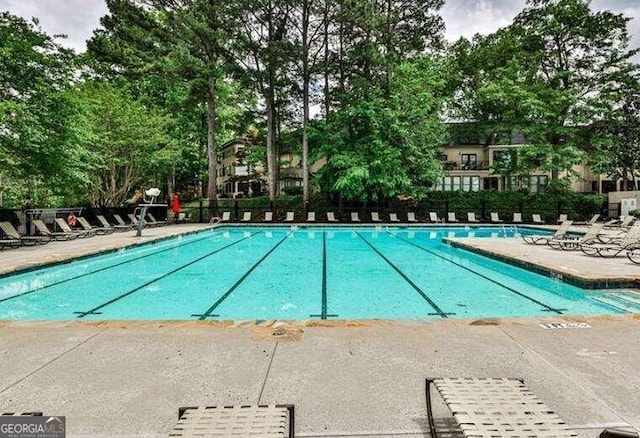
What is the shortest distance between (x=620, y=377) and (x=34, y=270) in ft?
32.0

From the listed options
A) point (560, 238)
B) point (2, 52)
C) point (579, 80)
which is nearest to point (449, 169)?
point (579, 80)

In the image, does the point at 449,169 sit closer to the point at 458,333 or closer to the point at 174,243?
the point at 174,243

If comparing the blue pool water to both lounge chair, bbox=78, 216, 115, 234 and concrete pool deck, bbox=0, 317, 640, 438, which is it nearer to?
concrete pool deck, bbox=0, 317, 640, 438

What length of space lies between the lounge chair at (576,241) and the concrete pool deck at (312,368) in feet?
Answer: 22.9

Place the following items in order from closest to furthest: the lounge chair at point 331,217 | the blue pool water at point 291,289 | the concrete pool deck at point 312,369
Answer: the concrete pool deck at point 312,369 < the blue pool water at point 291,289 < the lounge chair at point 331,217

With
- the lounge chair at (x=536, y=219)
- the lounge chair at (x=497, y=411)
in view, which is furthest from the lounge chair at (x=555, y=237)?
the lounge chair at (x=536, y=219)

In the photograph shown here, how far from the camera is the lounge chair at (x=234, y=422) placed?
1.80m

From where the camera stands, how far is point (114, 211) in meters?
18.3

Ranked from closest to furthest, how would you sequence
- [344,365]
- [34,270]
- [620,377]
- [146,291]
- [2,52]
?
1. [620,377]
2. [344,365]
3. [146,291]
4. [34,270]
5. [2,52]

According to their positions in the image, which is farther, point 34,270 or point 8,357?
point 34,270

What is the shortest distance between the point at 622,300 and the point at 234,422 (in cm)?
655

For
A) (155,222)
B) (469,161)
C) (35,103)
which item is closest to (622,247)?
(35,103)

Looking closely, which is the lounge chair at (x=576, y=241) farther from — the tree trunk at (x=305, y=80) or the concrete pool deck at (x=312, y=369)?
the tree trunk at (x=305, y=80)

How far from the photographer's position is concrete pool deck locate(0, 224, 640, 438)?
7.88 feet
